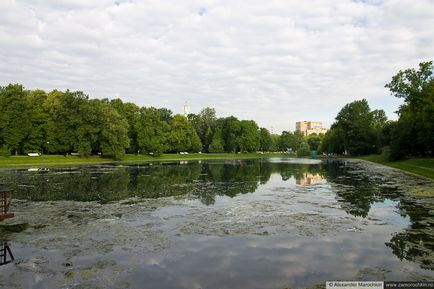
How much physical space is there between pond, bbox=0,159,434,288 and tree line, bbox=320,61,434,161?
3507 cm

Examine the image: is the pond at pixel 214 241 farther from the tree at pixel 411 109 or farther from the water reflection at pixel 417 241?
the tree at pixel 411 109

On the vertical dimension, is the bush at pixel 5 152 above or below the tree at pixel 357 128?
below

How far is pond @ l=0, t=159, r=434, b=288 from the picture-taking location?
10359 millimetres

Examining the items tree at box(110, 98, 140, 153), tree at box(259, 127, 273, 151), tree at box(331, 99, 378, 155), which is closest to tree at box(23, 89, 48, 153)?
tree at box(110, 98, 140, 153)

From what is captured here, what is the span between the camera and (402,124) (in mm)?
67875

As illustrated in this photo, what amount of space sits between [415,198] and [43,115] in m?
81.3

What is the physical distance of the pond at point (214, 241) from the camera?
1036cm

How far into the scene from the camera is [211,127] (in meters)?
156

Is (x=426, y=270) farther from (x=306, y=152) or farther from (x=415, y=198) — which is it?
(x=306, y=152)

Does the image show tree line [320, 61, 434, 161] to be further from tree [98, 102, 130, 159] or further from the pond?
tree [98, 102, 130, 159]

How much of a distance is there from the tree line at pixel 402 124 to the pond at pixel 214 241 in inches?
1381

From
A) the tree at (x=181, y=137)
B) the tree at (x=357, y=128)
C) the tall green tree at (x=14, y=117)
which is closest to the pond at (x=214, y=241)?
the tall green tree at (x=14, y=117)

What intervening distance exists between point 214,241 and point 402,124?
63684 millimetres

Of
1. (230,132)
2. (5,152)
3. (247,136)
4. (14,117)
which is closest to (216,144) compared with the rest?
(230,132)
